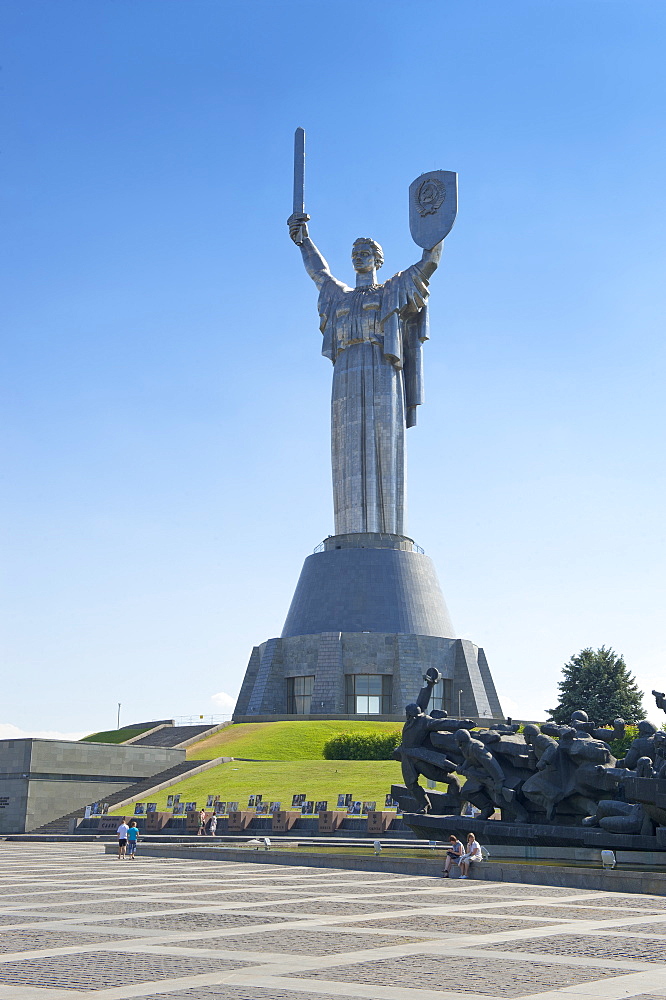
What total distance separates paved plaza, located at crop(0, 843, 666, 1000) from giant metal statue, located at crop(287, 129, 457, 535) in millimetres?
42248

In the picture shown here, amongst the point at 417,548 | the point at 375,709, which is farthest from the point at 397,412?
the point at 375,709

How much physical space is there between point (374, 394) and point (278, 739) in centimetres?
2117

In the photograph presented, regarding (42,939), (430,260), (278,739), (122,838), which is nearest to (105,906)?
(42,939)

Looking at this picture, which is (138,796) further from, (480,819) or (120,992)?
(120,992)

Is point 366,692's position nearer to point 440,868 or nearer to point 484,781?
point 484,781

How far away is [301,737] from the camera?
44312 millimetres

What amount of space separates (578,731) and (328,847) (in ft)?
19.8

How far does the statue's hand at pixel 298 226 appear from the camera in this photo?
60406mm

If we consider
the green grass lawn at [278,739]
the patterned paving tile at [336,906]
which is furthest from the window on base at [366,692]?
the patterned paving tile at [336,906]

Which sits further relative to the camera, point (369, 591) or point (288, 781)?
point (369, 591)

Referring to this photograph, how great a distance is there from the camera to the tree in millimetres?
55781

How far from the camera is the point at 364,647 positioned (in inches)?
2076

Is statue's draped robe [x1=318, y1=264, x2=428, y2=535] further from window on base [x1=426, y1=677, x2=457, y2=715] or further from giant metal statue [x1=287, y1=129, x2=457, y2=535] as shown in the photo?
window on base [x1=426, y1=677, x2=457, y2=715]

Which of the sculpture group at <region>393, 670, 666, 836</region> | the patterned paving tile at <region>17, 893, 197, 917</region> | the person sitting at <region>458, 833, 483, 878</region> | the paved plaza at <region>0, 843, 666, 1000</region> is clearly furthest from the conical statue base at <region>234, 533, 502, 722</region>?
the patterned paving tile at <region>17, 893, 197, 917</region>
